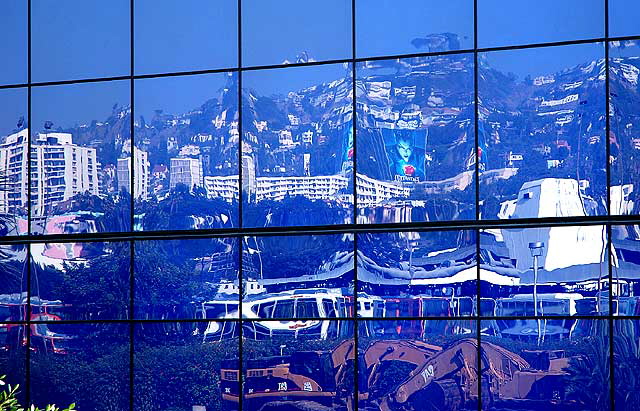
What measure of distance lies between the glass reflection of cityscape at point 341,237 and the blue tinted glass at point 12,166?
0.03 m

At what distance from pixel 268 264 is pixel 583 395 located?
4.76m

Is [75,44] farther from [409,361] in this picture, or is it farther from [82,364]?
[409,361]

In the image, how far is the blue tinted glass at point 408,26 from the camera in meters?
15.7

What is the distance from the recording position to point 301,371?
13.7 meters

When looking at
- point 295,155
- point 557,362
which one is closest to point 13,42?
point 295,155

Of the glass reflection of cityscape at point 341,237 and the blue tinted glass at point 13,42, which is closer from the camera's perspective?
the glass reflection of cityscape at point 341,237

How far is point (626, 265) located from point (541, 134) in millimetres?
2724

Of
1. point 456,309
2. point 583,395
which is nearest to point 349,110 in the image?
point 456,309

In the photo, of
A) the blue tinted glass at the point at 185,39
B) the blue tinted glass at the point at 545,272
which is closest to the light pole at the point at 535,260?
the blue tinted glass at the point at 545,272

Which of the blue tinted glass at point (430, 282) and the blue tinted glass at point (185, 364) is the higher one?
the blue tinted glass at point (430, 282)

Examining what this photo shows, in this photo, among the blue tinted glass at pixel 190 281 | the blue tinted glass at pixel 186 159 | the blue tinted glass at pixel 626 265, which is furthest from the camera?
the blue tinted glass at pixel 186 159

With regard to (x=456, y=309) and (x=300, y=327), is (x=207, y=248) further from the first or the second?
(x=456, y=309)

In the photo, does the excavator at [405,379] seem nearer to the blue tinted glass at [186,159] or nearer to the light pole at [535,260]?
the light pole at [535,260]

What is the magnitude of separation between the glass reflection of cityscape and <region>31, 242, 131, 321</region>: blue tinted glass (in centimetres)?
6
